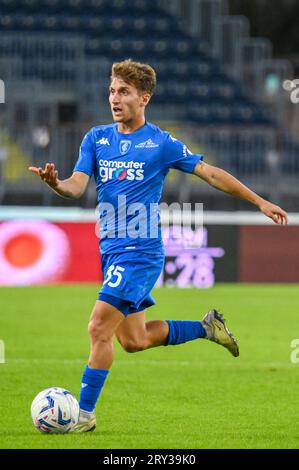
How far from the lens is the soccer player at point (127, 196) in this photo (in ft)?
21.0

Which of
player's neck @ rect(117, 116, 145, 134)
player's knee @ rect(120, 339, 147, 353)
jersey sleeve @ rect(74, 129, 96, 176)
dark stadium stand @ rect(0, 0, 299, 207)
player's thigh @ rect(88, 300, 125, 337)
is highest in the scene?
dark stadium stand @ rect(0, 0, 299, 207)

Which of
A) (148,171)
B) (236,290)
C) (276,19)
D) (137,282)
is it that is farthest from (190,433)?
(276,19)

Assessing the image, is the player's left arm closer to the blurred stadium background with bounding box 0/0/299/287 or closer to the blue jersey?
the blue jersey

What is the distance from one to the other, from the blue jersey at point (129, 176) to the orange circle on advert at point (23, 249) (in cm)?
1048

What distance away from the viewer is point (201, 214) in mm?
17656

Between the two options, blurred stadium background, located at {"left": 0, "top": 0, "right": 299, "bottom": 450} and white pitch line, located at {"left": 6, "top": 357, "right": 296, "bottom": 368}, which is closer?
blurred stadium background, located at {"left": 0, "top": 0, "right": 299, "bottom": 450}

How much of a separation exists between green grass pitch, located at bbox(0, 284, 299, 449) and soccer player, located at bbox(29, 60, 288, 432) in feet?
1.58

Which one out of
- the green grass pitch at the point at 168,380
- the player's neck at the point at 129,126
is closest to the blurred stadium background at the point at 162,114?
the green grass pitch at the point at 168,380

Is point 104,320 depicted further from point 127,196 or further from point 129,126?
point 129,126

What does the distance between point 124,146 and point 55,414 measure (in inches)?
62.4

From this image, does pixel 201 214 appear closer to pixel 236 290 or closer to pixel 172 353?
pixel 236 290

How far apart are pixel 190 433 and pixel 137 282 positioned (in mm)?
894

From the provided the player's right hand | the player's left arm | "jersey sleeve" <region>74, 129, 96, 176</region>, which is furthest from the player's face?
the player's right hand

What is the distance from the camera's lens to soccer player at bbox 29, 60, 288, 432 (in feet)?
21.0
